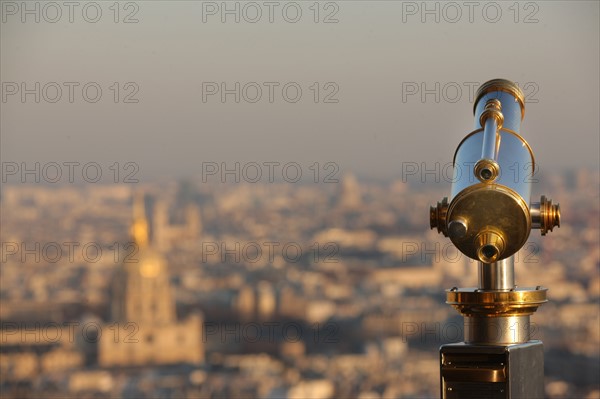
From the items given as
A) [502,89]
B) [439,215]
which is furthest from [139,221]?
[439,215]

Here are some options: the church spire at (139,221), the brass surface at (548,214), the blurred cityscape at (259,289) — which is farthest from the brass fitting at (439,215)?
the church spire at (139,221)

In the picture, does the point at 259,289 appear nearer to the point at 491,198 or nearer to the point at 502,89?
the point at 502,89

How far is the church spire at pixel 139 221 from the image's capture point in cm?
1387

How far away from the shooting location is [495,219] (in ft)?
3.96

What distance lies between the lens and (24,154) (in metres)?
7.35

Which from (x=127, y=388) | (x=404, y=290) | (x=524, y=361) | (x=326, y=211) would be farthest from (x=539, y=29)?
(x=127, y=388)

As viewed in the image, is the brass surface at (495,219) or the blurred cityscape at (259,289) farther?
the blurred cityscape at (259,289)

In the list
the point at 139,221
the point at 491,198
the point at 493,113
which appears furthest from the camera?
the point at 139,221

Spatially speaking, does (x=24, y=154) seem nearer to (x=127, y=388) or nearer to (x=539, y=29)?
(x=539, y=29)

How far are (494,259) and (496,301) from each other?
2.5 inches

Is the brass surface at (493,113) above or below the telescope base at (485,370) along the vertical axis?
above

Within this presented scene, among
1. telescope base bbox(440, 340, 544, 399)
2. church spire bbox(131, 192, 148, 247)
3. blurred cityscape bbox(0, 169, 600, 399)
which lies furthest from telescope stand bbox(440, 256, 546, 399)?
church spire bbox(131, 192, 148, 247)

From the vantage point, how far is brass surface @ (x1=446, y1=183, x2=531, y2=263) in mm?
1205

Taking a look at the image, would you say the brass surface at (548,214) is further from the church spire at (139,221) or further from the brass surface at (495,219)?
the church spire at (139,221)
